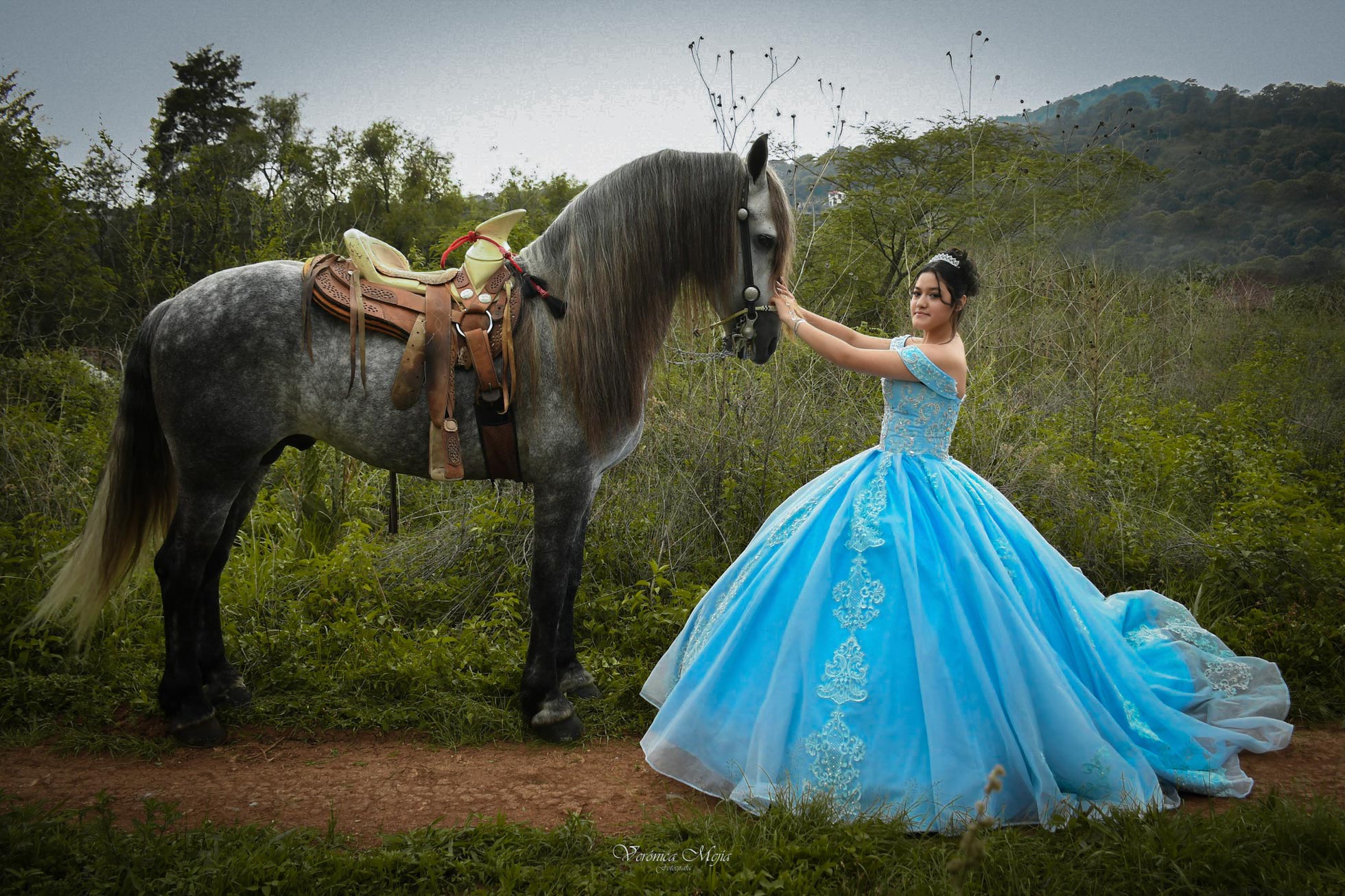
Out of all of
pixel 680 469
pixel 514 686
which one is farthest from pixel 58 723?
pixel 680 469

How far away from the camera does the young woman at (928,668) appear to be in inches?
92.0

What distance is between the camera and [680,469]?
4656 mm

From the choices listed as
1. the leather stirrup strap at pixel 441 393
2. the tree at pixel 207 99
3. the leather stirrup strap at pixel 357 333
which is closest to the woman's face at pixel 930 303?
the leather stirrup strap at pixel 441 393

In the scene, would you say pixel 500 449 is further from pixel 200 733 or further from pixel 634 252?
pixel 200 733

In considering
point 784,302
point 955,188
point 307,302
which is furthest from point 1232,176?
point 307,302

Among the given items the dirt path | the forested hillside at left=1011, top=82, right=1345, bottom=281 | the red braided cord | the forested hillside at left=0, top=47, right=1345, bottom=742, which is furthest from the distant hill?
the dirt path

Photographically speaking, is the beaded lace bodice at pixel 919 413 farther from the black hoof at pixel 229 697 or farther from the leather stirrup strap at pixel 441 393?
the black hoof at pixel 229 697

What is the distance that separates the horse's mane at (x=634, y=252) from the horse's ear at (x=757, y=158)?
0.04 meters

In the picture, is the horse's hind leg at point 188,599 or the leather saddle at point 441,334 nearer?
the leather saddle at point 441,334

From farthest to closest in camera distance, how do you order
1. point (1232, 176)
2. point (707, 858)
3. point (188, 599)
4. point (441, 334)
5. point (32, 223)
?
1. point (1232, 176)
2. point (32, 223)
3. point (188, 599)
4. point (441, 334)
5. point (707, 858)

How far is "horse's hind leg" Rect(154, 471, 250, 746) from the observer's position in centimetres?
294

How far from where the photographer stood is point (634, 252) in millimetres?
2887

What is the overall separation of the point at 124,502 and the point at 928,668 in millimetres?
3235

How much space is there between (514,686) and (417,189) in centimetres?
1895
